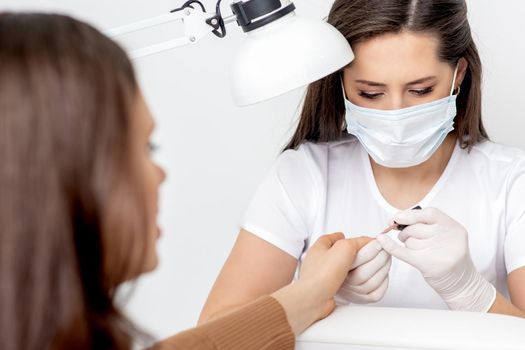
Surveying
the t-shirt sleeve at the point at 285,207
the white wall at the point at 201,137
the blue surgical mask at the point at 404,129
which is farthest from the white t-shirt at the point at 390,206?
the white wall at the point at 201,137

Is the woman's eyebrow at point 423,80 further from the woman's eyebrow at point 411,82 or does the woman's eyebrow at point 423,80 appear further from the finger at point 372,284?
the finger at point 372,284

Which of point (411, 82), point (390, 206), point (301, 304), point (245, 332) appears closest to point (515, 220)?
point (390, 206)

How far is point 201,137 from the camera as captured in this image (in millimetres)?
2516

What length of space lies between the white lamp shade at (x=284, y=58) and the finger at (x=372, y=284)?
0.42 meters

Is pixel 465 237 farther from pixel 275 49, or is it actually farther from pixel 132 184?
pixel 132 184

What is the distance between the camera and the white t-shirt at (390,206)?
6.04 feet

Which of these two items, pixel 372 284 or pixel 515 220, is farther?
pixel 515 220

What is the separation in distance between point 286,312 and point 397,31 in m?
0.69

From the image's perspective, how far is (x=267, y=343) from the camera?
4.04 feet

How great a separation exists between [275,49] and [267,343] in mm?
487

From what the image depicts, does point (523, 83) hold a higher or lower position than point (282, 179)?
lower

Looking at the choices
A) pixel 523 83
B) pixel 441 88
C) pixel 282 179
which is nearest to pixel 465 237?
pixel 441 88

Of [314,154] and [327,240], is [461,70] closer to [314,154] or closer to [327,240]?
[314,154]

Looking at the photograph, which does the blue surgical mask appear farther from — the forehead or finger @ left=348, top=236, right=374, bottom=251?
finger @ left=348, top=236, right=374, bottom=251
